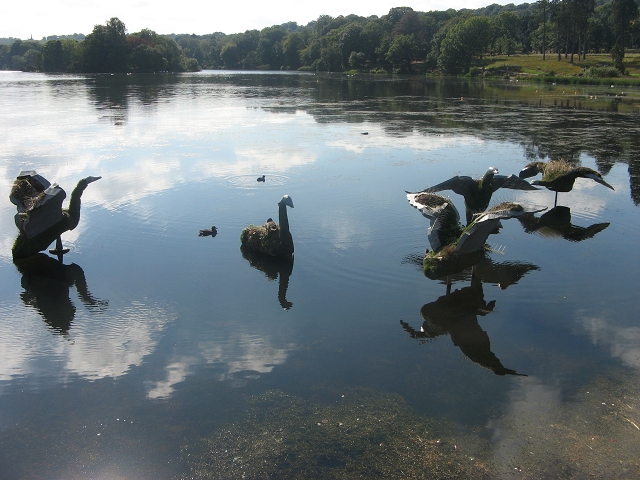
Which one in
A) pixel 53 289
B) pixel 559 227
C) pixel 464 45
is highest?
pixel 464 45

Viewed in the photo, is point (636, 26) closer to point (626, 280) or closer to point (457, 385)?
point (626, 280)

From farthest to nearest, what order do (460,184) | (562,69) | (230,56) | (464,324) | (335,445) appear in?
(230,56), (562,69), (460,184), (464,324), (335,445)

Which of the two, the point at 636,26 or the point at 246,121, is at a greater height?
the point at 636,26

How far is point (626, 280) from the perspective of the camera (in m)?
13.3

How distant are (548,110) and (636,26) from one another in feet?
188

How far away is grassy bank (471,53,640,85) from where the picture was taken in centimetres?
7212

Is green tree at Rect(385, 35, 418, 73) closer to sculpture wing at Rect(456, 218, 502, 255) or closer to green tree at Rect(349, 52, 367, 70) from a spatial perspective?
green tree at Rect(349, 52, 367, 70)

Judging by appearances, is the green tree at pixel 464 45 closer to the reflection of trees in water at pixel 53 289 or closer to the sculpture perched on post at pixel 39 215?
the sculpture perched on post at pixel 39 215

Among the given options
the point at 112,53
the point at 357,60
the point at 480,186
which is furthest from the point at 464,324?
the point at 112,53

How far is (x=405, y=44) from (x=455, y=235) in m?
118

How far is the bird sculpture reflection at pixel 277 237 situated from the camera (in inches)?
569

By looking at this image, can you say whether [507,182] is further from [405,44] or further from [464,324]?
[405,44]

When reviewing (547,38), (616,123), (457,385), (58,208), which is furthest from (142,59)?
(457,385)

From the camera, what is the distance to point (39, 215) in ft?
46.9
